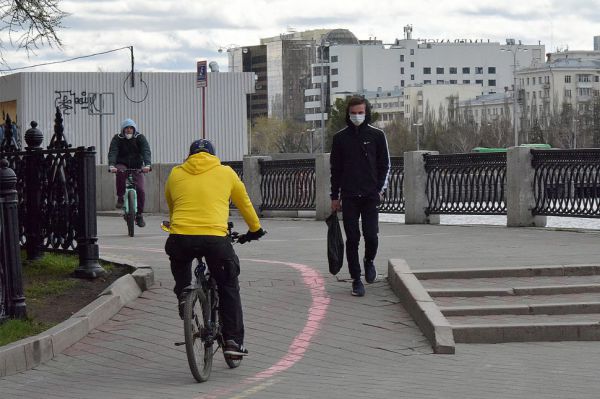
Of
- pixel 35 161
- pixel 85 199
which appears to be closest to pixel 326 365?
pixel 85 199

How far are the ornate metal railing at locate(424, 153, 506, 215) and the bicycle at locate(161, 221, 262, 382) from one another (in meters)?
12.2

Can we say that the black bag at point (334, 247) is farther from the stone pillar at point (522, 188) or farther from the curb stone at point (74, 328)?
the stone pillar at point (522, 188)

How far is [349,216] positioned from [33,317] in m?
3.03

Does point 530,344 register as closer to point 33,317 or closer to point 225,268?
point 225,268

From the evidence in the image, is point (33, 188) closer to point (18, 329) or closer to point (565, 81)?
point (18, 329)

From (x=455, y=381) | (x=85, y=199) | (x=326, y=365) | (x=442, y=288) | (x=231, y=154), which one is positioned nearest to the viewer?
(x=455, y=381)

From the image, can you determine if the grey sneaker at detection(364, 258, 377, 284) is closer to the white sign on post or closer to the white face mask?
the white face mask

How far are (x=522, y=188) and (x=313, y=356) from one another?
35.9 feet

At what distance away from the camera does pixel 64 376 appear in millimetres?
9312

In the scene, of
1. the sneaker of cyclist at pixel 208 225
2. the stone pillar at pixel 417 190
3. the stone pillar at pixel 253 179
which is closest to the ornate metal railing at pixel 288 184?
the stone pillar at pixel 253 179

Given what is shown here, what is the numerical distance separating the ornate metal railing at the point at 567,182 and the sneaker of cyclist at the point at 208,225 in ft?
35.6

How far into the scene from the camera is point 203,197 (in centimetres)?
906

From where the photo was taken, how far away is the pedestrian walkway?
338 inches

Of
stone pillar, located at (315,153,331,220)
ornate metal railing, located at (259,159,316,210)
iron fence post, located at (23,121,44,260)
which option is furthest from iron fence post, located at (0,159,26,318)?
ornate metal railing, located at (259,159,316,210)
